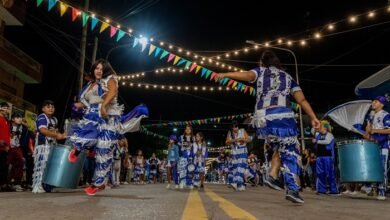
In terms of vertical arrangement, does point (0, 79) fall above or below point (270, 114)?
above

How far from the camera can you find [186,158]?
1178 centimetres

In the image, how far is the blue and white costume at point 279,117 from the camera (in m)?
5.24

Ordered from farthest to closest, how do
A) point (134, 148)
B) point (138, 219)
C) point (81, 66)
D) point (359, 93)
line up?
point (134, 148)
point (81, 66)
point (359, 93)
point (138, 219)

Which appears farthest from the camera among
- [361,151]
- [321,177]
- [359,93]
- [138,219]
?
[359,93]

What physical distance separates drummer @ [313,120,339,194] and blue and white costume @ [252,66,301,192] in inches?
225

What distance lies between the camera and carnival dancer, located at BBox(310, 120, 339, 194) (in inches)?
421

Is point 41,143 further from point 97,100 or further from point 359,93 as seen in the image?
point 359,93

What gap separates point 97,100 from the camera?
6289 millimetres

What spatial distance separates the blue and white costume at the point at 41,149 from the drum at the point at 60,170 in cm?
106

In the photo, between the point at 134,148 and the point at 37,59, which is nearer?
the point at 37,59

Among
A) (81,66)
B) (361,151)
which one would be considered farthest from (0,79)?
(361,151)

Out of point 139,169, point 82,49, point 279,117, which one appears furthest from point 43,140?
point 139,169

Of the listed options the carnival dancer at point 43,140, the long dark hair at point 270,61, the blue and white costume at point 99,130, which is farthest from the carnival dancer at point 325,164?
the carnival dancer at point 43,140

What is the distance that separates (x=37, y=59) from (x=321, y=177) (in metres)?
27.1
